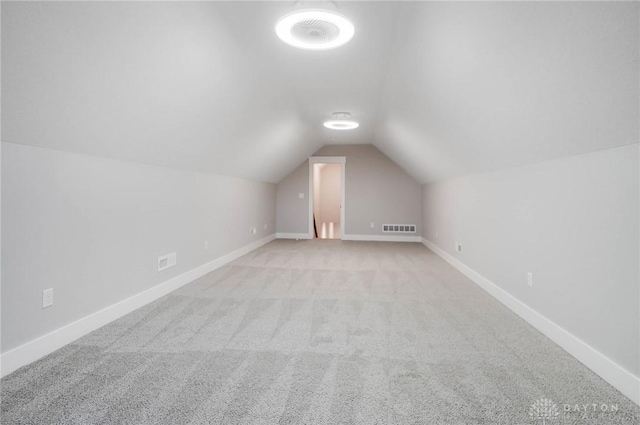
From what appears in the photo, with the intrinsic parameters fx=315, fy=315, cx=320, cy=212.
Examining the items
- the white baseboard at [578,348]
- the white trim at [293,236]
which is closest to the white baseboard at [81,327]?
the white baseboard at [578,348]

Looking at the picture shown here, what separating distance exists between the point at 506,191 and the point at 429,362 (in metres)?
2.02

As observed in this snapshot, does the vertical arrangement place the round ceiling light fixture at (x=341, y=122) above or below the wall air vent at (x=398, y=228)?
above

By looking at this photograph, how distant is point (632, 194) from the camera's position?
1.68 metres

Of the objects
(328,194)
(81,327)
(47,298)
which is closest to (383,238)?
(328,194)

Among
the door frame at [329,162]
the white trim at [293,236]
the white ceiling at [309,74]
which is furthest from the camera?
the white trim at [293,236]

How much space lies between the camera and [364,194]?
791 centimetres

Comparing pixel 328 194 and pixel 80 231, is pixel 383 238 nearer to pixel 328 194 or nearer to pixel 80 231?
pixel 328 194

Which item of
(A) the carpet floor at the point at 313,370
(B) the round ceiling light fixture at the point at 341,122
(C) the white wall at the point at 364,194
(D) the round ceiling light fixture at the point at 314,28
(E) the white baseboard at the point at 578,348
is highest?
(B) the round ceiling light fixture at the point at 341,122

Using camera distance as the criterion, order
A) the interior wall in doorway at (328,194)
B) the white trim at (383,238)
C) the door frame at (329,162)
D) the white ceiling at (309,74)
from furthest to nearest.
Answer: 1. the interior wall in doorway at (328,194)
2. the door frame at (329,162)
3. the white trim at (383,238)
4. the white ceiling at (309,74)

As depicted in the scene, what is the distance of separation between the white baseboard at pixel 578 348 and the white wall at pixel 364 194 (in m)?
4.35

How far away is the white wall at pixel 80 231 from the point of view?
1898 millimetres

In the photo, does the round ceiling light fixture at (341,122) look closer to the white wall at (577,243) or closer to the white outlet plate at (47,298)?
the white wall at (577,243)

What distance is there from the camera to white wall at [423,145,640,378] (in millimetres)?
1708

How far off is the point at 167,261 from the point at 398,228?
5.64 metres
